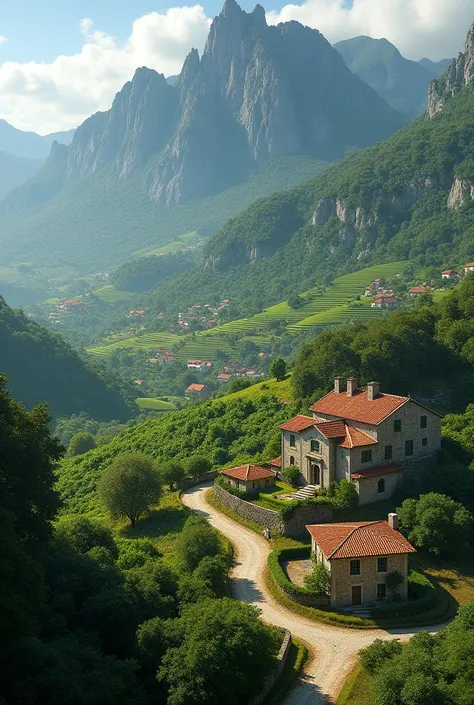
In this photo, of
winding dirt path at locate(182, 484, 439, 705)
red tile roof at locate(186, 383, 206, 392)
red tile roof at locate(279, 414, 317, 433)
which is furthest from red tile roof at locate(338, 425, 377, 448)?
red tile roof at locate(186, 383, 206, 392)

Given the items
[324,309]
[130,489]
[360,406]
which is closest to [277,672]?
A: [130,489]

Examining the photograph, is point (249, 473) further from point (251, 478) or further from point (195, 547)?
point (195, 547)

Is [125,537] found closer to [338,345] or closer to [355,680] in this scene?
[355,680]

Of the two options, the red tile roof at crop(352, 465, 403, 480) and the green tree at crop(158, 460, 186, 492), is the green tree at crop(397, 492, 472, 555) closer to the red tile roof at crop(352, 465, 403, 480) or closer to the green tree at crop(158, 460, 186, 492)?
the red tile roof at crop(352, 465, 403, 480)

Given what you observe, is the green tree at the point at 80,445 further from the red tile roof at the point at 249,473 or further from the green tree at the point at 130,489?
the red tile roof at the point at 249,473

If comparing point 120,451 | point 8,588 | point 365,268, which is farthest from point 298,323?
point 8,588

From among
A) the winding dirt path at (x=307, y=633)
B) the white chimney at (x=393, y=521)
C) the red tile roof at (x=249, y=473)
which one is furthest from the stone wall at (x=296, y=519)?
the white chimney at (x=393, y=521)
